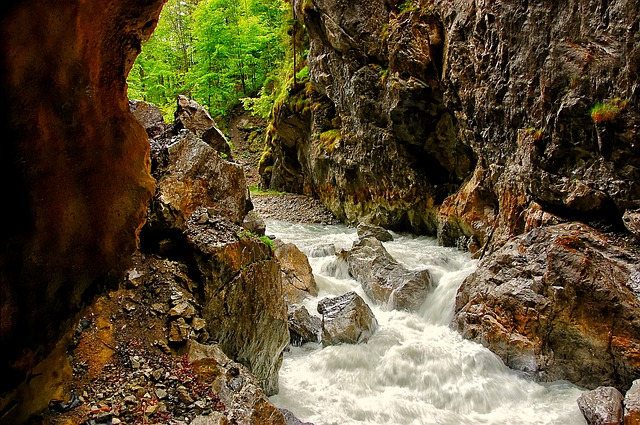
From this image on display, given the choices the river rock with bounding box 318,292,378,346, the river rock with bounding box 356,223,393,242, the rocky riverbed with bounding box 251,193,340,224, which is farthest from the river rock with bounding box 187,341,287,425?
the rocky riverbed with bounding box 251,193,340,224

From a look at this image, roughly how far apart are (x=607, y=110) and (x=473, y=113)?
15.6ft

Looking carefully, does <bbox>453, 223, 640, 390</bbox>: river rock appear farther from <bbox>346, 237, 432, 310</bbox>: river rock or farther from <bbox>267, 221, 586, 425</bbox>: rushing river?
<bbox>346, 237, 432, 310</bbox>: river rock

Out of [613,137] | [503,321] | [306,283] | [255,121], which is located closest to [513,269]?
[503,321]

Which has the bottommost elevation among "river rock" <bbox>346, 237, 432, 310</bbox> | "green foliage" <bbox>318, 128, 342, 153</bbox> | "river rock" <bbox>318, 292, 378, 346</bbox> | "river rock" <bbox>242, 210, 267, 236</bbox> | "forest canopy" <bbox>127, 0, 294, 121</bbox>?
"river rock" <bbox>318, 292, 378, 346</bbox>

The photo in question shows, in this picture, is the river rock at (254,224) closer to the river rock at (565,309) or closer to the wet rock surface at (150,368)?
the wet rock surface at (150,368)

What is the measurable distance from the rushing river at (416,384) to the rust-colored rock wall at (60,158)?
471cm

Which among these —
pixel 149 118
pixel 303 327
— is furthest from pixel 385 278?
pixel 149 118

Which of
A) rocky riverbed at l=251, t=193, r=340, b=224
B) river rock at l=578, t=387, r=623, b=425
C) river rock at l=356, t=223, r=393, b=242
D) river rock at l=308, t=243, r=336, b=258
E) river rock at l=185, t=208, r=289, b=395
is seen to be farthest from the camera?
rocky riverbed at l=251, t=193, r=340, b=224

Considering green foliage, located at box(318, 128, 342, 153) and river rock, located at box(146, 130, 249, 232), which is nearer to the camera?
river rock, located at box(146, 130, 249, 232)

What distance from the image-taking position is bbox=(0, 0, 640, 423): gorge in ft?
8.38

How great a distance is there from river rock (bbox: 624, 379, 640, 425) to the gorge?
2.52ft

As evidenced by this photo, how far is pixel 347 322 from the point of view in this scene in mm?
8703

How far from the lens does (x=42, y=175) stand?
2516mm

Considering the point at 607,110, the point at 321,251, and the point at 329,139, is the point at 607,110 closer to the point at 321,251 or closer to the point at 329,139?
the point at 321,251
